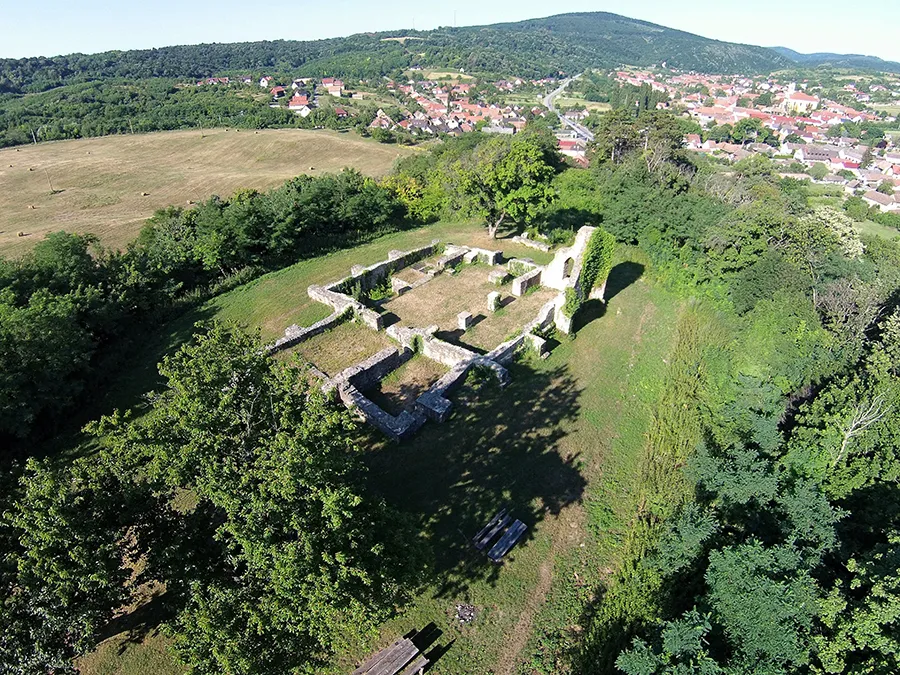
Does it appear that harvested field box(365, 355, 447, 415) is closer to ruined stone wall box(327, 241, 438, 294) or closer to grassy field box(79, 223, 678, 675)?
grassy field box(79, 223, 678, 675)

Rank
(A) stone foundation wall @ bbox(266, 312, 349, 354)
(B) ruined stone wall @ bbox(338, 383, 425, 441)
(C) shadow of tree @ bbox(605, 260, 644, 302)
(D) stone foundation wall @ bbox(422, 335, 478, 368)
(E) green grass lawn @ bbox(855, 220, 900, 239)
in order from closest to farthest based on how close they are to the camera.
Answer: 1. (B) ruined stone wall @ bbox(338, 383, 425, 441)
2. (D) stone foundation wall @ bbox(422, 335, 478, 368)
3. (A) stone foundation wall @ bbox(266, 312, 349, 354)
4. (C) shadow of tree @ bbox(605, 260, 644, 302)
5. (E) green grass lawn @ bbox(855, 220, 900, 239)

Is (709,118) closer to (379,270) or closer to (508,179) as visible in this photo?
(508,179)

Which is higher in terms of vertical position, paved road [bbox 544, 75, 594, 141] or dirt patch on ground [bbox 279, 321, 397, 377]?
paved road [bbox 544, 75, 594, 141]

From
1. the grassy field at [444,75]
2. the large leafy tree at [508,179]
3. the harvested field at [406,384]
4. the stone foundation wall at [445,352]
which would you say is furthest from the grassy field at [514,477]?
the grassy field at [444,75]

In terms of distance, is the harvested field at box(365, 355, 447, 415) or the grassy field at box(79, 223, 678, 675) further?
the harvested field at box(365, 355, 447, 415)

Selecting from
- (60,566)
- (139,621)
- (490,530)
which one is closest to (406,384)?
(490,530)

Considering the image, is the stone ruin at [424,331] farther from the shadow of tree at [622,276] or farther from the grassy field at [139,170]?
the grassy field at [139,170]

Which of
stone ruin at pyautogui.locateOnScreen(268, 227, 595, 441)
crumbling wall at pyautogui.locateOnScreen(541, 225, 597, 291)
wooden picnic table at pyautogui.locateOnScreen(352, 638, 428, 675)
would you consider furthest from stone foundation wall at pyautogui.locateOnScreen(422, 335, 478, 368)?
wooden picnic table at pyautogui.locateOnScreen(352, 638, 428, 675)

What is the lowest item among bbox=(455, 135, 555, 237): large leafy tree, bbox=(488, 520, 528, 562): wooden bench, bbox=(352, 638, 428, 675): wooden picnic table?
bbox=(352, 638, 428, 675): wooden picnic table
